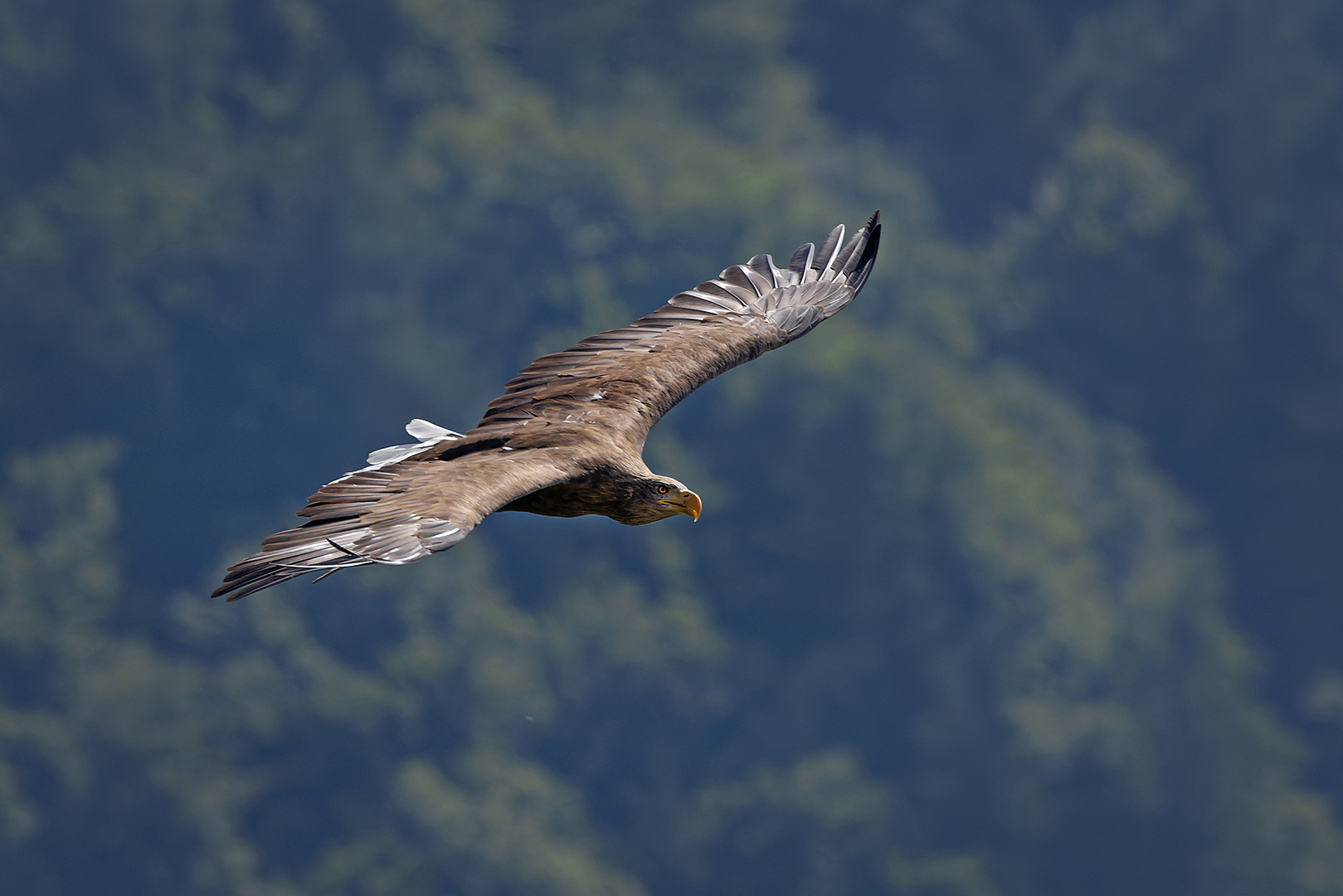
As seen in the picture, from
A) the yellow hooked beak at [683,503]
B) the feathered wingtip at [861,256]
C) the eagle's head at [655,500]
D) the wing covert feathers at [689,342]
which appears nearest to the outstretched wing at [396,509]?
the eagle's head at [655,500]

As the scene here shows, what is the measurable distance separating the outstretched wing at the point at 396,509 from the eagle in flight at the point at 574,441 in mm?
16

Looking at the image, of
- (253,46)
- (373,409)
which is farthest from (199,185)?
(373,409)

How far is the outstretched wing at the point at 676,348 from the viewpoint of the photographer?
17.0 metres

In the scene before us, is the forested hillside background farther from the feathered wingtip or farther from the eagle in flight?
the eagle in flight

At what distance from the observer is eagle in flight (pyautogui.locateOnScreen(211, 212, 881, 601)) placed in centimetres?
1317

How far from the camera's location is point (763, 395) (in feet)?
383

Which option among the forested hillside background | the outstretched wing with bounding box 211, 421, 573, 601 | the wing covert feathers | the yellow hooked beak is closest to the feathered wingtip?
the wing covert feathers

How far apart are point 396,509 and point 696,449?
342 ft

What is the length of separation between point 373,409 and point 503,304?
38.3ft

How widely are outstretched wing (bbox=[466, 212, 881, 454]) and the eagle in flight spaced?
0.02 meters

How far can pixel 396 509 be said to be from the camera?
13.8 metres

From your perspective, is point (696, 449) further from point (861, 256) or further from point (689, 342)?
point (689, 342)

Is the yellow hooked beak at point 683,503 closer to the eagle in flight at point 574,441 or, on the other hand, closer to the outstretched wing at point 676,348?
the eagle in flight at point 574,441

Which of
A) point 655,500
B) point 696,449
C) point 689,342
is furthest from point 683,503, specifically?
point 696,449
